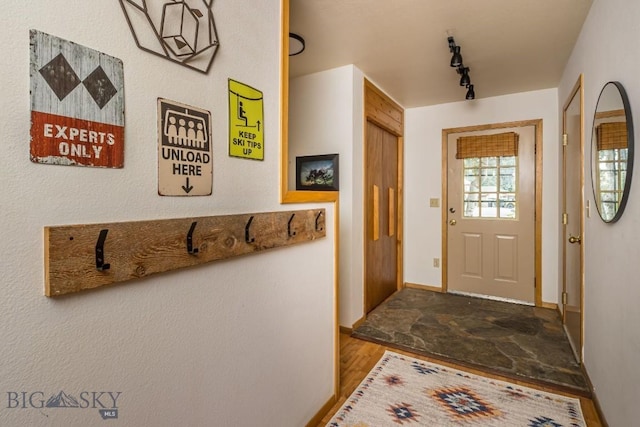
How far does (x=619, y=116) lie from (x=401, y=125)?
2.65 metres

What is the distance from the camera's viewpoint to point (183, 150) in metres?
1.02

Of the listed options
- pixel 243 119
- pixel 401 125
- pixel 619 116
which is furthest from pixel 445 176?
pixel 243 119

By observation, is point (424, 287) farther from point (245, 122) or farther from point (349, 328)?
point (245, 122)

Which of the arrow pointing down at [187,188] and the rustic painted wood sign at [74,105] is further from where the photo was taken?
the arrow pointing down at [187,188]

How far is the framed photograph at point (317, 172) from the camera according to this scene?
287cm

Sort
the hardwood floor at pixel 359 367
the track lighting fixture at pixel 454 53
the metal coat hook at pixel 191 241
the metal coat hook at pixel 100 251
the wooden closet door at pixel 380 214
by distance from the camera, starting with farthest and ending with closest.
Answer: the wooden closet door at pixel 380 214 → the track lighting fixture at pixel 454 53 → the hardwood floor at pixel 359 367 → the metal coat hook at pixel 191 241 → the metal coat hook at pixel 100 251

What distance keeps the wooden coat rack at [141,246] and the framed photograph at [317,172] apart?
1579 mm

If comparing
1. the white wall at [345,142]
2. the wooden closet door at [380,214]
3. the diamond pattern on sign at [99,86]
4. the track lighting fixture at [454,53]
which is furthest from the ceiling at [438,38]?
the diamond pattern on sign at [99,86]

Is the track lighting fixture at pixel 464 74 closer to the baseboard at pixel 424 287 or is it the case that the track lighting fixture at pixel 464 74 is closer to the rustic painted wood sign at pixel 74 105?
the baseboard at pixel 424 287

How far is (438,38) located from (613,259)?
1.78m

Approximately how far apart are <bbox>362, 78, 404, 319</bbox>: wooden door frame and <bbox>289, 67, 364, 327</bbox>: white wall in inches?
3.2

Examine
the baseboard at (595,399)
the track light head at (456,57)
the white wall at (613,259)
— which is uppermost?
the track light head at (456,57)

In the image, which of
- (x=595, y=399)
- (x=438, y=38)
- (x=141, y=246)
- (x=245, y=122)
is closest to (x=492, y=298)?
(x=595, y=399)

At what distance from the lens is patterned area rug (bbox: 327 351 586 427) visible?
5.61 ft
